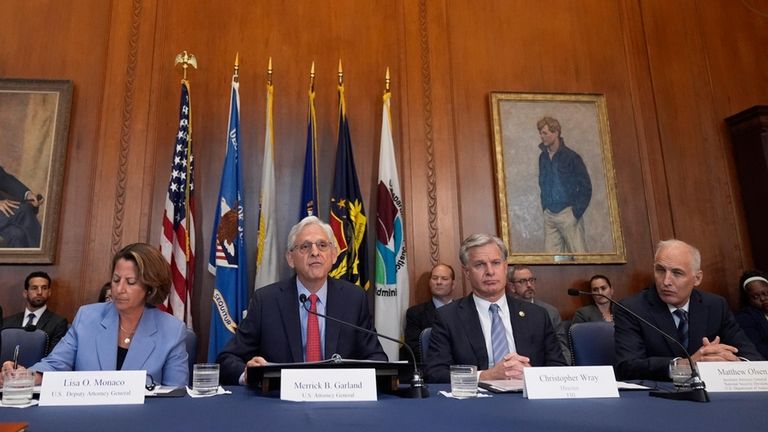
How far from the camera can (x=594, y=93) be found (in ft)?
18.4

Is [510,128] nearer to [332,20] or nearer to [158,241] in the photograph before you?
[332,20]

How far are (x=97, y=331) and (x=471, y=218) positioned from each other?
3.54 metres

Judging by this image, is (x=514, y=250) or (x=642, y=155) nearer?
(x=514, y=250)

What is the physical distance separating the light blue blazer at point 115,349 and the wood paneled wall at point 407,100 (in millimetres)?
2472

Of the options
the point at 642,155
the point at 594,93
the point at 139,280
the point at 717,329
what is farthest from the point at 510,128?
the point at 139,280

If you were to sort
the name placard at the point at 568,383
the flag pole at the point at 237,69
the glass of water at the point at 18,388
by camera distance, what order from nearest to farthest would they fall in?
the glass of water at the point at 18,388, the name placard at the point at 568,383, the flag pole at the point at 237,69

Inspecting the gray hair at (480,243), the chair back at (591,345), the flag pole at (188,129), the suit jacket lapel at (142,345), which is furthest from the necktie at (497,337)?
the flag pole at (188,129)

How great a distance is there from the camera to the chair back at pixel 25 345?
2.73m

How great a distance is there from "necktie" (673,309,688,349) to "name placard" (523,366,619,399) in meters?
1.21

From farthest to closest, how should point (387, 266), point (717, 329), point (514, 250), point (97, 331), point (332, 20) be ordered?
point (332, 20) < point (514, 250) < point (387, 266) < point (717, 329) < point (97, 331)

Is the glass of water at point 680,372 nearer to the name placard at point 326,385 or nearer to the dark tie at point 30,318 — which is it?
the name placard at point 326,385

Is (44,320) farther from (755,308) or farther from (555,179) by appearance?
(755,308)

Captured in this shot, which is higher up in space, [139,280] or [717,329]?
[139,280]

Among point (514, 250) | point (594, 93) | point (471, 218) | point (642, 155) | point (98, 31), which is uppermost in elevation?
point (98, 31)
